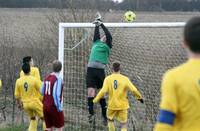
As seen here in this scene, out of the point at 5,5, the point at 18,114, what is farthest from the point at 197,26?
the point at 5,5

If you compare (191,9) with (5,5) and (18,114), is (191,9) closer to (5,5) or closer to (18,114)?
(5,5)

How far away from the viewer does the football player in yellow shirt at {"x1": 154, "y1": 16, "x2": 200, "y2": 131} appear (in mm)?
3980

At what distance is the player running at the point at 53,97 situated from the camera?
412 inches

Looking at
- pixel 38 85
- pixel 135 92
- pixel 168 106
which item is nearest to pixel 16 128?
pixel 38 85

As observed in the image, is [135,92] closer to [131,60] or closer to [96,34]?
[131,60]

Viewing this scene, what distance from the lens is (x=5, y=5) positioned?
30703mm

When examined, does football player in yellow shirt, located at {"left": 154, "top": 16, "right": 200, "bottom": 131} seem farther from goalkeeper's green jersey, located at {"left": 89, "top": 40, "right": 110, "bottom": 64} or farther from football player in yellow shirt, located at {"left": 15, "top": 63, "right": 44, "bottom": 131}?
goalkeeper's green jersey, located at {"left": 89, "top": 40, "right": 110, "bottom": 64}

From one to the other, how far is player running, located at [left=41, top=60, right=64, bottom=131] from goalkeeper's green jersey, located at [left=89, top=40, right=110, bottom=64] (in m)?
1.64

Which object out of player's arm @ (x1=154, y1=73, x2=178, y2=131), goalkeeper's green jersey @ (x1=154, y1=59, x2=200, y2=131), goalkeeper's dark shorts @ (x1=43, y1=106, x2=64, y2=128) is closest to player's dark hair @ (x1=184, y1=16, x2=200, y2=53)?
goalkeeper's green jersey @ (x1=154, y1=59, x2=200, y2=131)

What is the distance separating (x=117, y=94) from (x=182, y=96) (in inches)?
285

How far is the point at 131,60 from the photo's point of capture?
12.4 m

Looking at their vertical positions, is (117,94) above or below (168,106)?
below

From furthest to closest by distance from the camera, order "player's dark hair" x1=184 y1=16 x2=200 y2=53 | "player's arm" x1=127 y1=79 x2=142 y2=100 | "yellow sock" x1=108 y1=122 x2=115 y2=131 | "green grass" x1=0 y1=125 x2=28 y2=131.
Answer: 1. "green grass" x1=0 y1=125 x2=28 y2=131
2. "yellow sock" x1=108 y1=122 x2=115 y2=131
3. "player's arm" x1=127 y1=79 x2=142 y2=100
4. "player's dark hair" x1=184 y1=16 x2=200 y2=53

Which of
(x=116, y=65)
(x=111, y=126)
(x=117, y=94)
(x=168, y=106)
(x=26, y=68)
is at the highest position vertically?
(x=168, y=106)
